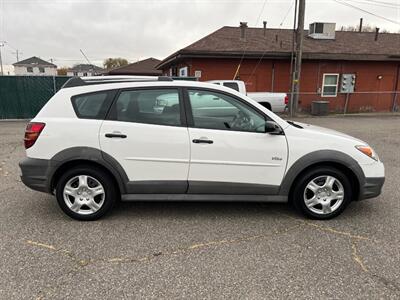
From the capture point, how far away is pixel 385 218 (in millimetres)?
3906

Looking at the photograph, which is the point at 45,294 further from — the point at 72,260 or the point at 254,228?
the point at 254,228

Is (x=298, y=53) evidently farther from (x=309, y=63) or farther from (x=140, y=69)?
(x=140, y=69)

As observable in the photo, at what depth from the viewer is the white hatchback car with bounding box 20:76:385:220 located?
3.61 meters

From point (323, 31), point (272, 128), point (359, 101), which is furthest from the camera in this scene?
point (323, 31)

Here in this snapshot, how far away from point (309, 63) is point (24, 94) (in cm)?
1465

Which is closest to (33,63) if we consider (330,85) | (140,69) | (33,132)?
(140,69)

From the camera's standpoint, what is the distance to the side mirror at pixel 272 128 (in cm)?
360

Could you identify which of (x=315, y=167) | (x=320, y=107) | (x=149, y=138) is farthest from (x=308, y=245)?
(x=320, y=107)

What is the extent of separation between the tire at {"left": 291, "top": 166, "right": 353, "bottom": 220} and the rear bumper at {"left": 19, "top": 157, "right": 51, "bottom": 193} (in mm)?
3002

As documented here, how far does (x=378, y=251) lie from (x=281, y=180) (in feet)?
3.99

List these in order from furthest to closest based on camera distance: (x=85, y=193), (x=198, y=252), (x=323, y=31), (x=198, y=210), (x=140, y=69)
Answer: (x=140, y=69) → (x=323, y=31) → (x=198, y=210) → (x=85, y=193) → (x=198, y=252)

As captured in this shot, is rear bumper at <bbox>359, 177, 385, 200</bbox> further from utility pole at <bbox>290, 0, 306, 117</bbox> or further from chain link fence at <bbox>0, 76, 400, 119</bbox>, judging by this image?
chain link fence at <bbox>0, 76, 400, 119</bbox>

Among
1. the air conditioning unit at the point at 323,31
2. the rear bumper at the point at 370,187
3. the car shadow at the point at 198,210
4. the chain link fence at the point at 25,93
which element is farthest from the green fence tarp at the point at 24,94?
the air conditioning unit at the point at 323,31

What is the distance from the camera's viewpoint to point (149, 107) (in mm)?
3701
